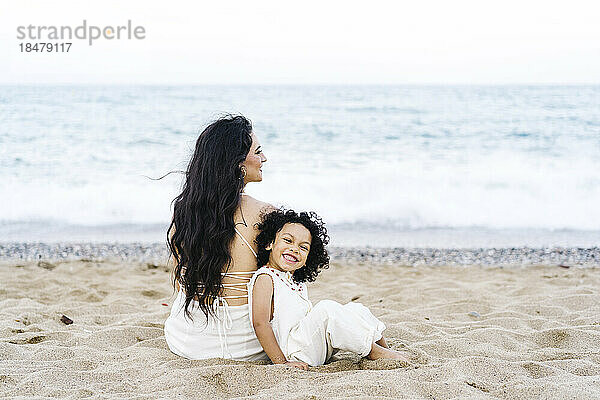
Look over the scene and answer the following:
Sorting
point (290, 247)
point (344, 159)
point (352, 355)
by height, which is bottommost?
point (352, 355)

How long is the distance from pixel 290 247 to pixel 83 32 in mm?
16146

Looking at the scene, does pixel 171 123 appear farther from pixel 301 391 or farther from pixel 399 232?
pixel 301 391

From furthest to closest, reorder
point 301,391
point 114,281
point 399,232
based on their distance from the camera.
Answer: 1. point 399,232
2. point 114,281
3. point 301,391

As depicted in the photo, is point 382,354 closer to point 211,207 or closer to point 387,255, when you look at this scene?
point 211,207

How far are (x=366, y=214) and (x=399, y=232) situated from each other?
930 millimetres

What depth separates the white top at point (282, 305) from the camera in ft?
10.3

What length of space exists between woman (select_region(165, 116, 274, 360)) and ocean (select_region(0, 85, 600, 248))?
34 centimetres

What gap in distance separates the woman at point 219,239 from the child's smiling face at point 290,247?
0.15 m

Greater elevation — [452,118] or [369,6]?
[369,6]

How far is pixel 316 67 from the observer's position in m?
19.0

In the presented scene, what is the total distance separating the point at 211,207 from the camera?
10.4 feet

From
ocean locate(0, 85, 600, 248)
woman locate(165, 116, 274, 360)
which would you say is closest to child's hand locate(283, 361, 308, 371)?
woman locate(165, 116, 274, 360)

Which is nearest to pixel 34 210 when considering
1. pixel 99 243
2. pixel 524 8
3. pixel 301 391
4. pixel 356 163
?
pixel 99 243

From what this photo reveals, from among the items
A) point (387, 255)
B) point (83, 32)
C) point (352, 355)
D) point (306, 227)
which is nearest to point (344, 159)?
point (387, 255)
